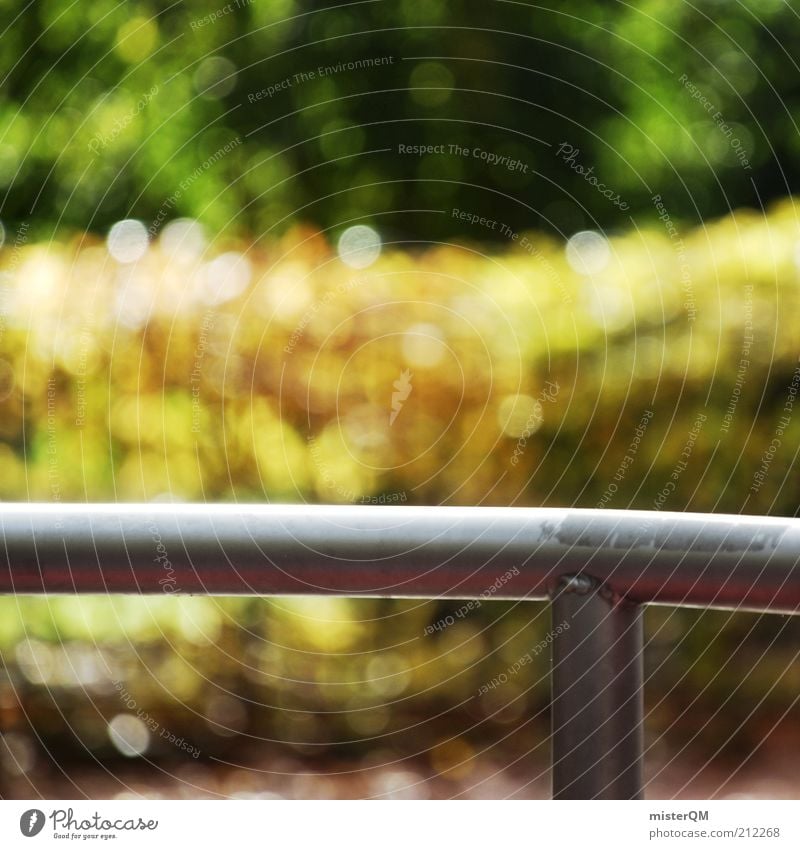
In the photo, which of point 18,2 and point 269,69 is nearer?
point 18,2

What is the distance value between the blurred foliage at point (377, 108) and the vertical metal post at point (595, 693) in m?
0.57

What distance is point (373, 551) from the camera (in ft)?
0.96

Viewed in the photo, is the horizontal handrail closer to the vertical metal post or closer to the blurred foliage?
the vertical metal post

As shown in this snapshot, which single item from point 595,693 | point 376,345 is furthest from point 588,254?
point 595,693

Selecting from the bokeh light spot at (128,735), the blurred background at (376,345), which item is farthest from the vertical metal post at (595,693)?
the bokeh light spot at (128,735)

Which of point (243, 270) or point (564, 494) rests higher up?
point (243, 270)

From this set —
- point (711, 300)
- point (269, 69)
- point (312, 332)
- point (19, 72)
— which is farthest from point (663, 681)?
point (19, 72)

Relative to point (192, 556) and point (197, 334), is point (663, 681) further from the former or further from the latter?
point (192, 556)

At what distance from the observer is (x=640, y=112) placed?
0.86 m

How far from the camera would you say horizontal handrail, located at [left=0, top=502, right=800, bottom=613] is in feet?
0.94

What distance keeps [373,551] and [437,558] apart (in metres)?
0.02

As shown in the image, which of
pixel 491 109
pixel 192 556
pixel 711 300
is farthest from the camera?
pixel 491 109

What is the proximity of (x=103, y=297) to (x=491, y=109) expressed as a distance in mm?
420

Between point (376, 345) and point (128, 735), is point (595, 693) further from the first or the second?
point (128, 735)
